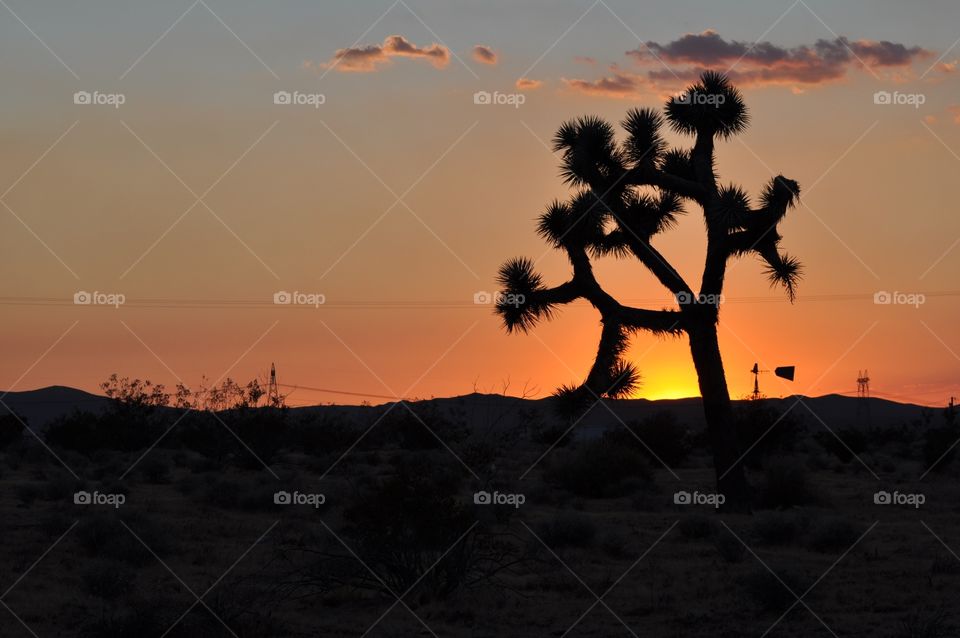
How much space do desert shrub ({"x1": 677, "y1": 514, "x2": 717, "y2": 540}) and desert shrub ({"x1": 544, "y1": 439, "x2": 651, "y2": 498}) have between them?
9.09 meters

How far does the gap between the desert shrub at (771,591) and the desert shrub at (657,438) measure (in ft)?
86.6

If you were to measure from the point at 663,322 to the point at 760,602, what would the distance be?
9.10m

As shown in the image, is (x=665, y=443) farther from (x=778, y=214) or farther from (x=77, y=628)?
(x=77, y=628)

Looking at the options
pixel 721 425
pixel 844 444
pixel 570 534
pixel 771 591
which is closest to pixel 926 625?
pixel 771 591

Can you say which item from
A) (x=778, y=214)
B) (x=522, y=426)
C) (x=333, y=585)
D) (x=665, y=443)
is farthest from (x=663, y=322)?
(x=665, y=443)

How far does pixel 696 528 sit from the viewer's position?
20125 millimetres

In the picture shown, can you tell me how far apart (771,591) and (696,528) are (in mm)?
6387

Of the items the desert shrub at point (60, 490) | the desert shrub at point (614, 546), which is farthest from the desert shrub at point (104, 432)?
the desert shrub at point (614, 546)

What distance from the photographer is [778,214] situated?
848 inches

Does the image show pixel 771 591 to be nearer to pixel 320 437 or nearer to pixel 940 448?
pixel 940 448

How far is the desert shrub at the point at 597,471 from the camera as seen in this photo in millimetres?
30109

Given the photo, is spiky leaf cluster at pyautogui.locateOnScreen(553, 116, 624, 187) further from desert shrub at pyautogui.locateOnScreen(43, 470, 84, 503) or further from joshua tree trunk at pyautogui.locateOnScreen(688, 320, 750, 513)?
desert shrub at pyautogui.locateOnScreen(43, 470, 84, 503)

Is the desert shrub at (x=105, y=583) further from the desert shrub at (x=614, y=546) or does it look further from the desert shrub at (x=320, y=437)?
the desert shrub at (x=320, y=437)

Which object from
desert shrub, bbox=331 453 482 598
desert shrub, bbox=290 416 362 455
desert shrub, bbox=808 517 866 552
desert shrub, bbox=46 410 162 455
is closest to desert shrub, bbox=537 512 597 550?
desert shrub, bbox=808 517 866 552
